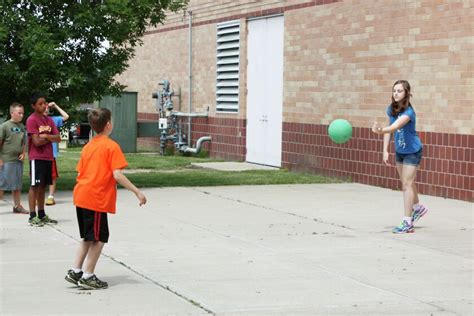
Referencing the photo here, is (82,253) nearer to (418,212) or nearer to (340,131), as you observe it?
(418,212)

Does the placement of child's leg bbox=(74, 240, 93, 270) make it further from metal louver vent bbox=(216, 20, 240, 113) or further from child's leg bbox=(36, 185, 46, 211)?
metal louver vent bbox=(216, 20, 240, 113)

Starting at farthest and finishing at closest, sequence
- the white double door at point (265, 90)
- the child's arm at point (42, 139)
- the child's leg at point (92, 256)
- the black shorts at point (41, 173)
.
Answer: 1. the white double door at point (265, 90)
2. the child's arm at point (42, 139)
3. the black shorts at point (41, 173)
4. the child's leg at point (92, 256)

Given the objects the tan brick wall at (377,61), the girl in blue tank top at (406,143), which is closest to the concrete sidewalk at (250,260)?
the girl in blue tank top at (406,143)

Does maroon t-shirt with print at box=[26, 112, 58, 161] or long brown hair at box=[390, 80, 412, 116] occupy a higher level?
long brown hair at box=[390, 80, 412, 116]

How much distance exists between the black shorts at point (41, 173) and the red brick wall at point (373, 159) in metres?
6.63

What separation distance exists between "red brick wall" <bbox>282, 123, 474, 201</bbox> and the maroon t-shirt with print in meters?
6.54

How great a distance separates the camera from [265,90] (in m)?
23.7

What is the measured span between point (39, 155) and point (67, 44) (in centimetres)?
421

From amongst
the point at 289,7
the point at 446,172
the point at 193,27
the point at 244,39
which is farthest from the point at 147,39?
the point at 446,172

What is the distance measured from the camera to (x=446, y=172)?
16.9m

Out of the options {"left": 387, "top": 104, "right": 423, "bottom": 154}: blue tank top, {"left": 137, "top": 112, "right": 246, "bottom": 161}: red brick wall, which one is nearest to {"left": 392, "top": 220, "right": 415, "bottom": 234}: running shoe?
{"left": 387, "top": 104, "right": 423, "bottom": 154}: blue tank top

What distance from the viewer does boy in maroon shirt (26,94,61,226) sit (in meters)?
13.2

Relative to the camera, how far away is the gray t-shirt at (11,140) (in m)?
14.1

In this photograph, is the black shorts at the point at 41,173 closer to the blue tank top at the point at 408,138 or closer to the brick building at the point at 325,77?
the blue tank top at the point at 408,138
